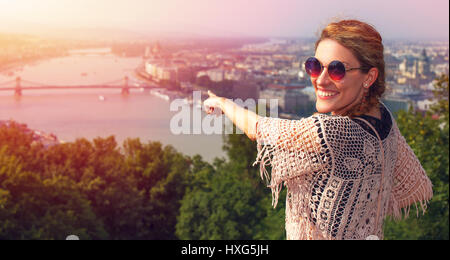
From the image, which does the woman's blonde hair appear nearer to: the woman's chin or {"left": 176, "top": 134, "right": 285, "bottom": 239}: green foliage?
the woman's chin

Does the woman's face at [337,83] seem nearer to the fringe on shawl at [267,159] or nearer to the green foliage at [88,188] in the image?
the fringe on shawl at [267,159]

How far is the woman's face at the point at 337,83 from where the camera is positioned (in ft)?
2.58

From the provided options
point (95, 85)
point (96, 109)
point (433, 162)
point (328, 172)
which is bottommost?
point (96, 109)

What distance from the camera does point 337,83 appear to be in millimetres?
794

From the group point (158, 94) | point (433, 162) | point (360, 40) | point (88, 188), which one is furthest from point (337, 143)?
point (158, 94)

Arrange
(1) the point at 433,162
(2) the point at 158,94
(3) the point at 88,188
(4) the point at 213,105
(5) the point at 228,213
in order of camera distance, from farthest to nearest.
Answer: (2) the point at 158,94
(3) the point at 88,188
(5) the point at 228,213
(1) the point at 433,162
(4) the point at 213,105

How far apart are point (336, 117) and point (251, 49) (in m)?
12.9

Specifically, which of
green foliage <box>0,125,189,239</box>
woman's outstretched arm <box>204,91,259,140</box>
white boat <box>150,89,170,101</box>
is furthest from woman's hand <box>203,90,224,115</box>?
white boat <box>150,89,170,101</box>

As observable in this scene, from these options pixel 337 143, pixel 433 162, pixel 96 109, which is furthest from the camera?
pixel 96 109

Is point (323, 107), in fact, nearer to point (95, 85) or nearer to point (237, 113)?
point (237, 113)

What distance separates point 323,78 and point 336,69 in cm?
3

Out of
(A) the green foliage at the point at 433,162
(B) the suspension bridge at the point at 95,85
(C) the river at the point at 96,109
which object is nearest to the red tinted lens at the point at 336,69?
(A) the green foliage at the point at 433,162

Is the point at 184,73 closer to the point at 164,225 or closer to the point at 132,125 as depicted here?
the point at 132,125

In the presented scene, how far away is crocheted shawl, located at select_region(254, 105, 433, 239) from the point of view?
744 millimetres
